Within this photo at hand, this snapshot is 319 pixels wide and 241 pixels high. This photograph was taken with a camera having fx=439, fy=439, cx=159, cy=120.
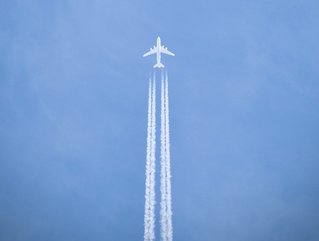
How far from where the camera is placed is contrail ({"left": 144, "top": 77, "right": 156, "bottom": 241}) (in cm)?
5244

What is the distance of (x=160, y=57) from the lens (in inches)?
2163

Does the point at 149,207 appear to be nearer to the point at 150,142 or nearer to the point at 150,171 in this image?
the point at 150,171

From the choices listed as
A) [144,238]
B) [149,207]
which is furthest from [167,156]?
[144,238]

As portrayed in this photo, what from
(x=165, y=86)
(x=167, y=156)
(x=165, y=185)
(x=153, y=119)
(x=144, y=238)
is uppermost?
(x=165, y=86)

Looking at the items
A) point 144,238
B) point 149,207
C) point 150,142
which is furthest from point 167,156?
point 144,238

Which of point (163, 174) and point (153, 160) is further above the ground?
point (153, 160)

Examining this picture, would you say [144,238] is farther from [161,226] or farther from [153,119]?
[153,119]

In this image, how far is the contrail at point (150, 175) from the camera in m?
52.4

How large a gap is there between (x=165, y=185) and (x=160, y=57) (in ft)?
52.4

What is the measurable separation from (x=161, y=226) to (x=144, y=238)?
3.76 meters

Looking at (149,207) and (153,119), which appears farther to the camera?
(153,119)

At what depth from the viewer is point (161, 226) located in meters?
52.1

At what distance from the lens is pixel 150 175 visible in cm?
5419

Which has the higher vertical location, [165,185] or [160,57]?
[160,57]
